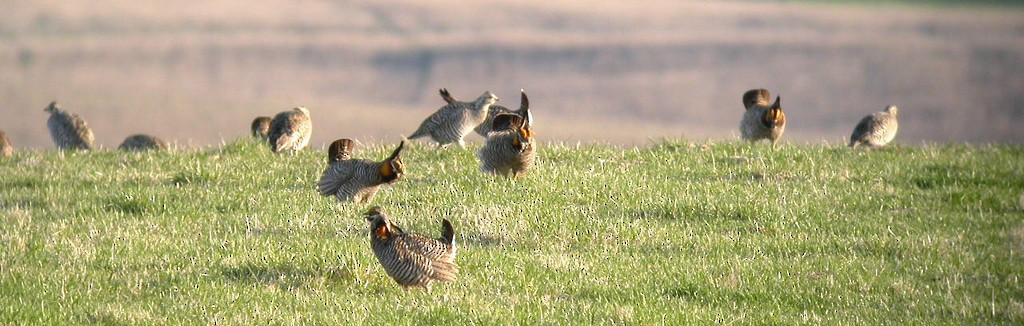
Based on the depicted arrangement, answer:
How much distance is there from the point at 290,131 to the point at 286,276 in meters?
8.25

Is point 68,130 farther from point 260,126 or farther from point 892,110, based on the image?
point 892,110

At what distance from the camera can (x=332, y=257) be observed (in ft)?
34.2

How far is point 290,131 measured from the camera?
18.1 m

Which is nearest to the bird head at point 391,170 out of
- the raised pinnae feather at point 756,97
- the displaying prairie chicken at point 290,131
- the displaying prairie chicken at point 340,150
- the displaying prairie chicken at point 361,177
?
the displaying prairie chicken at point 361,177

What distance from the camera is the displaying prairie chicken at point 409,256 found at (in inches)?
375

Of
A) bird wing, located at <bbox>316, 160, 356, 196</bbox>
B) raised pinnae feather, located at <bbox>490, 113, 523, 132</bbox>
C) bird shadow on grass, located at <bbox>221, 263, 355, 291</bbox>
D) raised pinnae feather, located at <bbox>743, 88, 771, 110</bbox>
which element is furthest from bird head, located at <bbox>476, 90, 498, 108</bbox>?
bird shadow on grass, located at <bbox>221, 263, 355, 291</bbox>

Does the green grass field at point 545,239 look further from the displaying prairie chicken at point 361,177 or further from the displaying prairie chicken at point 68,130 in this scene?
the displaying prairie chicken at point 68,130

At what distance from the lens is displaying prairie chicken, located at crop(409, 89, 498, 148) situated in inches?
682

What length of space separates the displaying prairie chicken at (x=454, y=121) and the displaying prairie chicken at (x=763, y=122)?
4.97 meters

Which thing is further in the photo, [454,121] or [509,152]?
[454,121]

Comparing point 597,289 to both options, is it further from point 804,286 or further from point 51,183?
point 51,183

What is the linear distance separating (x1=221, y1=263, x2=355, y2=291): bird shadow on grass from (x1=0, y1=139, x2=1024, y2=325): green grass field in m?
0.02

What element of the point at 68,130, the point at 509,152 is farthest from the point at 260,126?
the point at 509,152

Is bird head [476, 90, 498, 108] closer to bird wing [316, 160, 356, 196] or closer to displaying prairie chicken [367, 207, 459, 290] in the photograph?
bird wing [316, 160, 356, 196]
